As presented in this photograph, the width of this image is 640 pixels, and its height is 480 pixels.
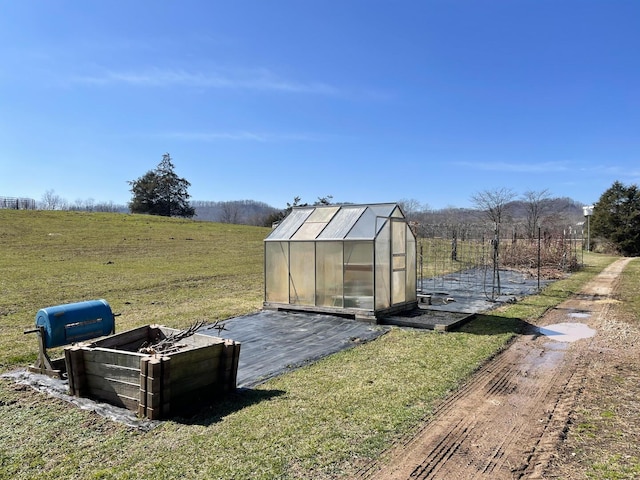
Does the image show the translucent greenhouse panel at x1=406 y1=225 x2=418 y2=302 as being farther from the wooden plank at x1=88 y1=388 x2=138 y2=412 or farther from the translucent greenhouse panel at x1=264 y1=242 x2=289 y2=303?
the wooden plank at x1=88 y1=388 x2=138 y2=412

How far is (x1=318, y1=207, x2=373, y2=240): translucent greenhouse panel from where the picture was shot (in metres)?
9.48

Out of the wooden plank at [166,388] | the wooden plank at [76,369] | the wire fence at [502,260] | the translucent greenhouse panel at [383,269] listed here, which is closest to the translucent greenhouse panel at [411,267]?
the translucent greenhouse panel at [383,269]

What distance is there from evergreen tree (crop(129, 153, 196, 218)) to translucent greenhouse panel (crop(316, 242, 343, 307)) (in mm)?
45652

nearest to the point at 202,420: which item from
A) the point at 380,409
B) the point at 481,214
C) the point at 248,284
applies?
the point at 380,409

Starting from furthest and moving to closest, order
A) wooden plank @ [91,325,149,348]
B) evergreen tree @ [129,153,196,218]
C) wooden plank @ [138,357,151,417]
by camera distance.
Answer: evergreen tree @ [129,153,196,218] < wooden plank @ [91,325,149,348] < wooden plank @ [138,357,151,417]

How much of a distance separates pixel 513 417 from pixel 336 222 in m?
6.20

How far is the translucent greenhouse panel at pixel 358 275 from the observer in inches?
354

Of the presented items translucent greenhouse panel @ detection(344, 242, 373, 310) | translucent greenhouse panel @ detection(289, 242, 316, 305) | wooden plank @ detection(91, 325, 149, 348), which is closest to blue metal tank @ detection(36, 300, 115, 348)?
wooden plank @ detection(91, 325, 149, 348)

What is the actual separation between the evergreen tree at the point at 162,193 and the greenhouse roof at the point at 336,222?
44337mm

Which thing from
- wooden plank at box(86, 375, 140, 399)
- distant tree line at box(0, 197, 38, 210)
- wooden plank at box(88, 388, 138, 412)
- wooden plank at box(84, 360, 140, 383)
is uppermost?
distant tree line at box(0, 197, 38, 210)

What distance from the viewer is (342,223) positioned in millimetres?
9797

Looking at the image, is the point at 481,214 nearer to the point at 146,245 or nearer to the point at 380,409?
the point at 146,245

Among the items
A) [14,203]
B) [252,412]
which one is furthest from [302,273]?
[14,203]

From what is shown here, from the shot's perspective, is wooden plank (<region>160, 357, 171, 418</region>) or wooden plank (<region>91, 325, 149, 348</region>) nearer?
wooden plank (<region>160, 357, 171, 418</region>)
